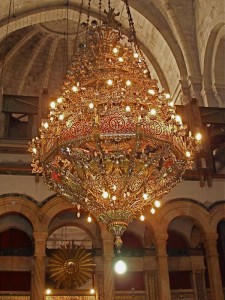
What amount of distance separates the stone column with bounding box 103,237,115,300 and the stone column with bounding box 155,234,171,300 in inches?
36.0

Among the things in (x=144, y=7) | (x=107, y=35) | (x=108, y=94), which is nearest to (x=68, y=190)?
(x=108, y=94)

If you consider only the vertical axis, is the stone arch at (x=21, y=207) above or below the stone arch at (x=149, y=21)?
below

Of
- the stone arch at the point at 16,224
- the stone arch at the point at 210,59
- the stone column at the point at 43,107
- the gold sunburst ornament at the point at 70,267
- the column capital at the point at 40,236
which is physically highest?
the stone arch at the point at 210,59

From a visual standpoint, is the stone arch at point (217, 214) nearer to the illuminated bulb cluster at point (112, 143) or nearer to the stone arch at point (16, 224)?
the illuminated bulb cluster at point (112, 143)

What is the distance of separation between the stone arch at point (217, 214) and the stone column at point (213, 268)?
11.5 inches

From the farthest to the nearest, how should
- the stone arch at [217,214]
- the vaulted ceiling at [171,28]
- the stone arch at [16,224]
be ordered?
the vaulted ceiling at [171,28]
the stone arch at [16,224]
the stone arch at [217,214]

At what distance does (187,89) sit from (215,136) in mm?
1892

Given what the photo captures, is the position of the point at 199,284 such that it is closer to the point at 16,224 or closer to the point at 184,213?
the point at 184,213

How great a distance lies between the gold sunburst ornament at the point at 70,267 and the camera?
9.02 m

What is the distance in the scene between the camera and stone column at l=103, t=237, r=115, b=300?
24.1 ft

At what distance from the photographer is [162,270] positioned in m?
7.86

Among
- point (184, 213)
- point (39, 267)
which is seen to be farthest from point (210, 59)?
point (39, 267)

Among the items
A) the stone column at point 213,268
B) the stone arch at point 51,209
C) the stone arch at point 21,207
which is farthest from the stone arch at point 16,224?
the stone column at point 213,268

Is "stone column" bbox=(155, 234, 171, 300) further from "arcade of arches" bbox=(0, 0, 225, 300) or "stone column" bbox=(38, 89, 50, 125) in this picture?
"stone column" bbox=(38, 89, 50, 125)
